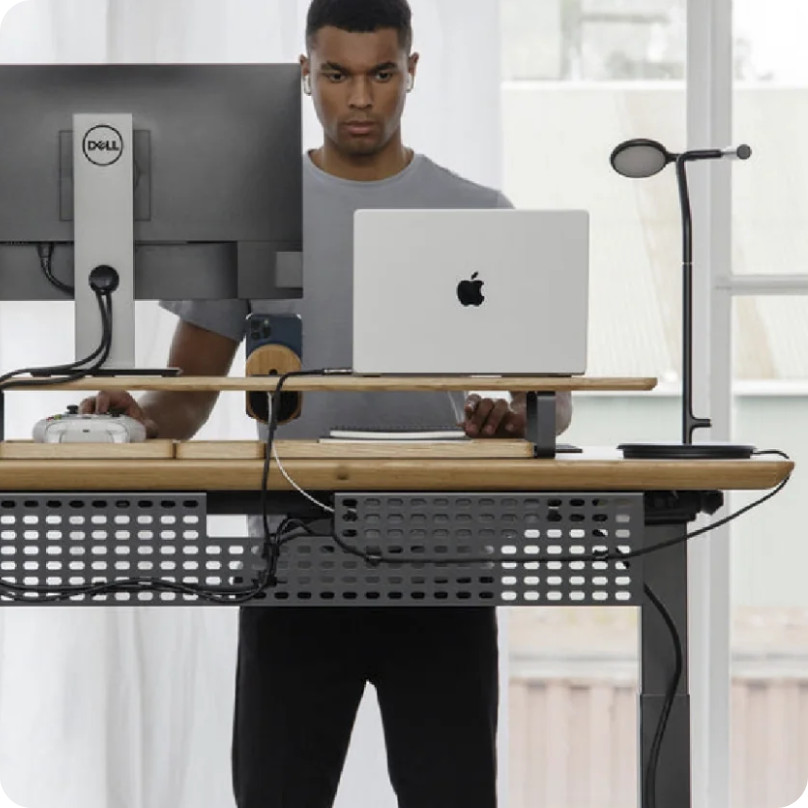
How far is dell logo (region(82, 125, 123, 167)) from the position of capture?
1603 millimetres

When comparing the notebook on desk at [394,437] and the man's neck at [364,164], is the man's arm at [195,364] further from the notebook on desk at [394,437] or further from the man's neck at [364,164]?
the notebook on desk at [394,437]

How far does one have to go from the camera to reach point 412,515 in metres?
1.38

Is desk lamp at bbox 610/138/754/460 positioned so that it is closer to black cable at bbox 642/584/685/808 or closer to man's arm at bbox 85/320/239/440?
black cable at bbox 642/584/685/808


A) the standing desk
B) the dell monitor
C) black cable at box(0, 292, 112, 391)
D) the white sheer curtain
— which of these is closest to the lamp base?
the standing desk

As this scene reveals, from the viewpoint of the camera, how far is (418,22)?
2.73m

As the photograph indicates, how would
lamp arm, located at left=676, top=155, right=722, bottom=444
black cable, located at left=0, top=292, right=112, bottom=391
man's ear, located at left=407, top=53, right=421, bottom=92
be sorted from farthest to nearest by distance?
man's ear, located at left=407, top=53, right=421, bottom=92 → lamp arm, located at left=676, top=155, right=722, bottom=444 → black cable, located at left=0, top=292, right=112, bottom=391

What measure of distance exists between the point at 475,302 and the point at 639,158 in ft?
2.09

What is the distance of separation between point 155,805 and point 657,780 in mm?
1607

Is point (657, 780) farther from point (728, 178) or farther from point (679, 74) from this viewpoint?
point (679, 74)

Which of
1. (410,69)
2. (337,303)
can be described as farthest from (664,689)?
(410,69)

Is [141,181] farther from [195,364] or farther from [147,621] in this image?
[147,621]

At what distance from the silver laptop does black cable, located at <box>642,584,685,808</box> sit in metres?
0.28

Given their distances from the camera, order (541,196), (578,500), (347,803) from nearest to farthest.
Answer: (578,500) → (347,803) → (541,196)

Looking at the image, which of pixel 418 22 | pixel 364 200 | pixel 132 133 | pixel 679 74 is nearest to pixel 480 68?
pixel 418 22
